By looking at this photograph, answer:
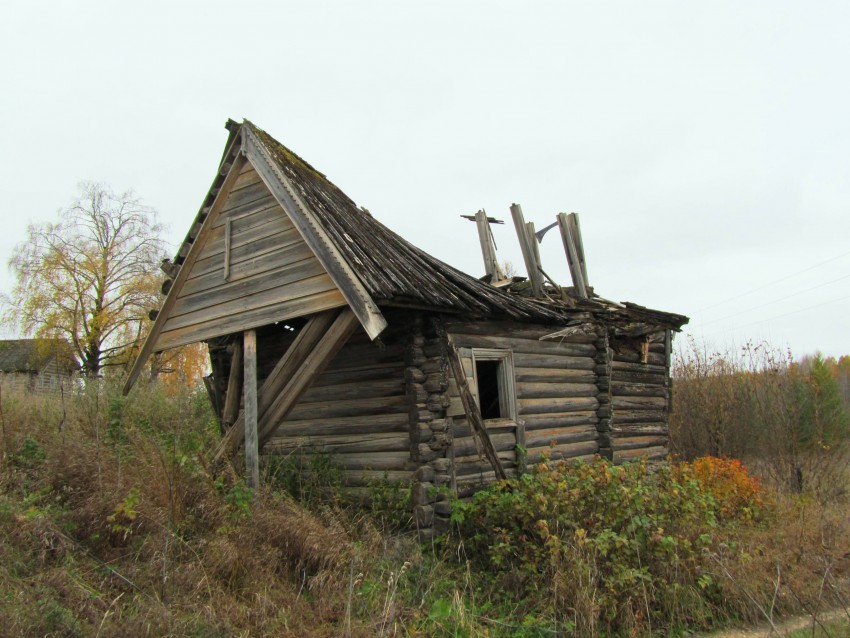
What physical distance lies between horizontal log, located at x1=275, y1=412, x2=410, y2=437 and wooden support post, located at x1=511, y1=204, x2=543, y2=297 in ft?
16.3

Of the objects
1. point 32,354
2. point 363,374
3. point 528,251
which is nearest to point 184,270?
point 363,374

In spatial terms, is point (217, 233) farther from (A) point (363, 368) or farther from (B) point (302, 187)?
(A) point (363, 368)

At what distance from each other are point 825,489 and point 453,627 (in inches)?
502

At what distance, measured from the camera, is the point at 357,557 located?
21.6 feet

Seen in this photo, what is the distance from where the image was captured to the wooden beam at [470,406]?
8781 millimetres

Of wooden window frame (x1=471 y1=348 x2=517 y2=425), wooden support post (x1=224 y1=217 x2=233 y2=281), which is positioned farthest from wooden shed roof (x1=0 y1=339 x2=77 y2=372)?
wooden window frame (x1=471 y1=348 x2=517 y2=425)

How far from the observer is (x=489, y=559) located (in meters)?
7.83

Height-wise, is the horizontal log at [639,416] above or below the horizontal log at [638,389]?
below

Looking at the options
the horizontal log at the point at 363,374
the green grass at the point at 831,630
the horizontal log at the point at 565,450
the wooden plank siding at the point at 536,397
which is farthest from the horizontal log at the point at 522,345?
the green grass at the point at 831,630

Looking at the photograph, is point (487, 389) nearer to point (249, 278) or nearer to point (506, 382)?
point (506, 382)

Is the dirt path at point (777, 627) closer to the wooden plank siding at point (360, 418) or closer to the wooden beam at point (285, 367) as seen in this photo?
the wooden plank siding at point (360, 418)

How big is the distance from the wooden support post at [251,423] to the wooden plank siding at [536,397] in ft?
8.59

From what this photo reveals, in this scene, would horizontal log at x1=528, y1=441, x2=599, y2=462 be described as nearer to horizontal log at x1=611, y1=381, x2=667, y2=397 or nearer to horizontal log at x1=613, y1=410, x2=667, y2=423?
horizontal log at x1=613, y1=410, x2=667, y2=423

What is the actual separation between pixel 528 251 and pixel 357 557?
348 inches
